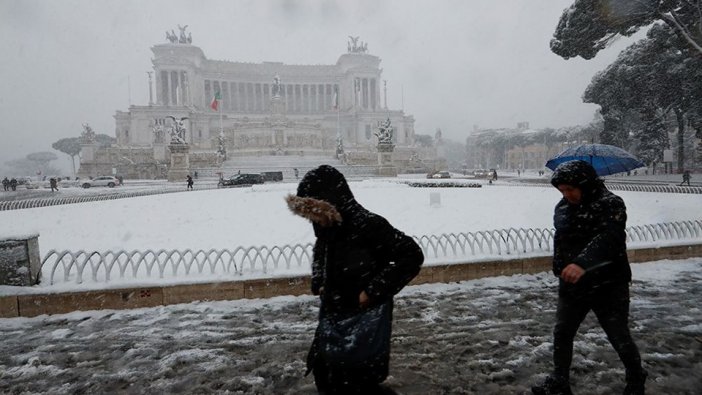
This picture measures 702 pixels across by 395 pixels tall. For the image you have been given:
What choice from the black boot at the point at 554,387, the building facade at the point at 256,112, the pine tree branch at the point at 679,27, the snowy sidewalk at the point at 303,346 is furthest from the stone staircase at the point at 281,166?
the black boot at the point at 554,387

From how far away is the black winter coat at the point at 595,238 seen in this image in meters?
3.21

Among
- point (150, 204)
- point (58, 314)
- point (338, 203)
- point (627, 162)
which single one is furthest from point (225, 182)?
point (338, 203)

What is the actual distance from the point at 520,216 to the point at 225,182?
2286cm

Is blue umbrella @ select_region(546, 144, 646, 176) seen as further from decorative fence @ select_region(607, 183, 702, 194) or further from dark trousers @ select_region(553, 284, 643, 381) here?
decorative fence @ select_region(607, 183, 702, 194)

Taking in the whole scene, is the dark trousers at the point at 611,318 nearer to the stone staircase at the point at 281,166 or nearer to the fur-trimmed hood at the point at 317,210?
the fur-trimmed hood at the point at 317,210

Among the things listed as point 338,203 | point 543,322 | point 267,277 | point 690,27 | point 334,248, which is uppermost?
point 690,27

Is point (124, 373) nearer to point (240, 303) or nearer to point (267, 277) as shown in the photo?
point (240, 303)

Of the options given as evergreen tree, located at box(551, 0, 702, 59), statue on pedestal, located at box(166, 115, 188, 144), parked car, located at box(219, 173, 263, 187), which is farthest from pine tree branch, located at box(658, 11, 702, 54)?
statue on pedestal, located at box(166, 115, 188, 144)

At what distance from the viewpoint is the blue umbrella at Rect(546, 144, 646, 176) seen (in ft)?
25.3

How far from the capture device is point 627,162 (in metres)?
7.82

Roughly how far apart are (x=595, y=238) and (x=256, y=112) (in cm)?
9280

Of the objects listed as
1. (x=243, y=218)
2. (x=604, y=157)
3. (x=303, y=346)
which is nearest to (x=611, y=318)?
(x=303, y=346)

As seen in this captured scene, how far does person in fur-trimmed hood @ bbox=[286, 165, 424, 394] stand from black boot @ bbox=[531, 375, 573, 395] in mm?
2021

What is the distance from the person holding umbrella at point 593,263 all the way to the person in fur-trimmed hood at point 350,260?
5.21ft
